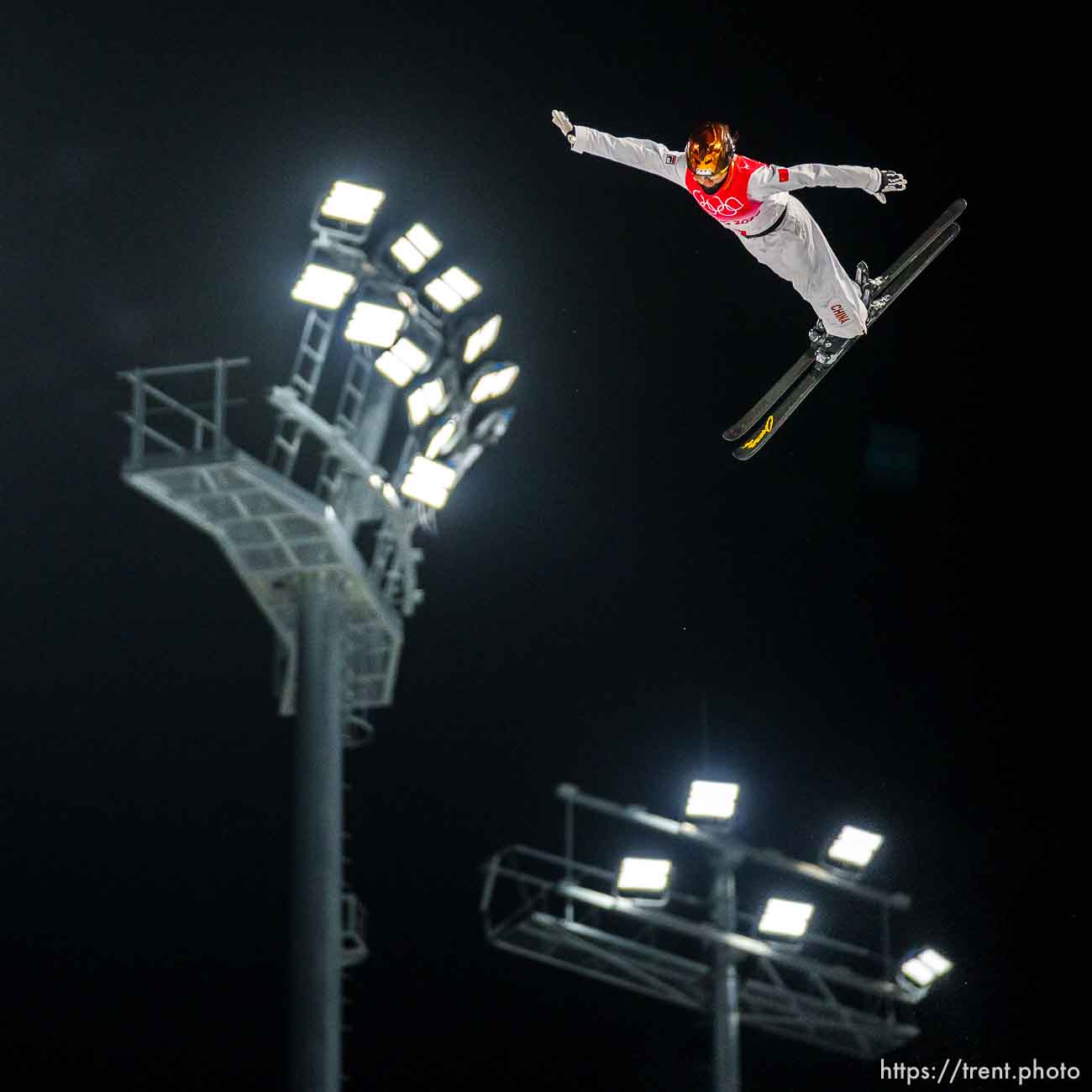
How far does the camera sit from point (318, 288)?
18.7 meters

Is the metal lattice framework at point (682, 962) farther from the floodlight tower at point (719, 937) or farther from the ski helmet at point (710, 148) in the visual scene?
the ski helmet at point (710, 148)

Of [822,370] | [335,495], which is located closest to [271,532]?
[335,495]

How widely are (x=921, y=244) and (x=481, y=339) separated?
757 cm

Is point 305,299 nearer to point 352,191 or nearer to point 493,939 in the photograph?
point 352,191

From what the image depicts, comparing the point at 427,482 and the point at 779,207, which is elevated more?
the point at 427,482

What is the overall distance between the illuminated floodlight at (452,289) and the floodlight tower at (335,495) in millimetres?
16

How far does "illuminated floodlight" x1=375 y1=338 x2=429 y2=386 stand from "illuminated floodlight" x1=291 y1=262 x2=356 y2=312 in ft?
2.90

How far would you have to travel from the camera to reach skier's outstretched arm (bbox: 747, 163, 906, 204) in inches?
441

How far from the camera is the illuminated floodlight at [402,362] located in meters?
19.4

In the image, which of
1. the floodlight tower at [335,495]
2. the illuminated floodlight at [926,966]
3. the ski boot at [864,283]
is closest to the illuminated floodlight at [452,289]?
the floodlight tower at [335,495]

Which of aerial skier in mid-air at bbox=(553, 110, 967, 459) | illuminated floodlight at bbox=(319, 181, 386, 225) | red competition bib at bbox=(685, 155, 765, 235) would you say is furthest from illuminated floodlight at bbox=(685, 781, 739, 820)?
Answer: red competition bib at bbox=(685, 155, 765, 235)

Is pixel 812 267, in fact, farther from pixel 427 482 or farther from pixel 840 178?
pixel 427 482

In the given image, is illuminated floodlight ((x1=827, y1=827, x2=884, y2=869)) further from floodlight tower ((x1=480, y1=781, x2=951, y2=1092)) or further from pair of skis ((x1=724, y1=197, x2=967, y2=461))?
pair of skis ((x1=724, y1=197, x2=967, y2=461))

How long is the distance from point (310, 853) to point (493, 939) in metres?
4.47
